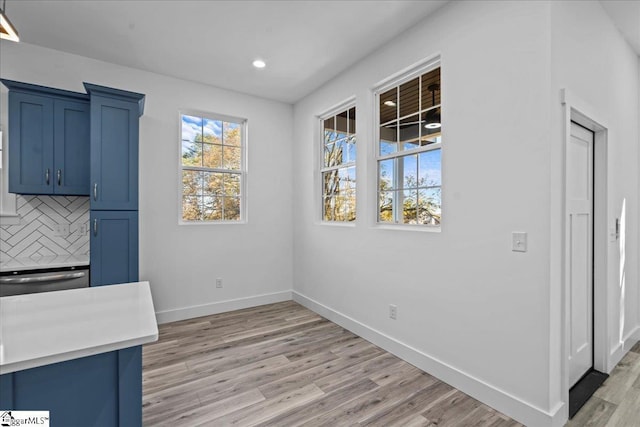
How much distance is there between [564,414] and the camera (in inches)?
76.2

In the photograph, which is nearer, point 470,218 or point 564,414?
point 564,414

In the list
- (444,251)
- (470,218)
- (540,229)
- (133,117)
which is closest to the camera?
(540,229)

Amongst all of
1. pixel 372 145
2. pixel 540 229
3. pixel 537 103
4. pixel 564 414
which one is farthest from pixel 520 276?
pixel 372 145

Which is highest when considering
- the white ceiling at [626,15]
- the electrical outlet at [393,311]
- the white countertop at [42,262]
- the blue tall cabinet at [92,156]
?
the white ceiling at [626,15]

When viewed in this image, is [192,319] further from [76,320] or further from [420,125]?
[420,125]

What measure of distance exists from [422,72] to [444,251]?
1.58m

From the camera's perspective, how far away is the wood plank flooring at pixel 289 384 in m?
2.03

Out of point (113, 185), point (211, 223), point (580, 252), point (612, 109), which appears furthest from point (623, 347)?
point (113, 185)

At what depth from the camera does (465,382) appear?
7.48 ft

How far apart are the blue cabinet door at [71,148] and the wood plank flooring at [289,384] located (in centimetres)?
176

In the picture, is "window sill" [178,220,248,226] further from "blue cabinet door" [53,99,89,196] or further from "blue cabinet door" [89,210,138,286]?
"blue cabinet door" [53,99,89,196]

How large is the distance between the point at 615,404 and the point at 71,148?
492cm

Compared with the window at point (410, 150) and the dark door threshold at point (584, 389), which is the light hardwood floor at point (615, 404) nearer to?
the dark door threshold at point (584, 389)

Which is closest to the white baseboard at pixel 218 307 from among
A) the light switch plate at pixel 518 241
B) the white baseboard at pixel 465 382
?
the white baseboard at pixel 465 382
